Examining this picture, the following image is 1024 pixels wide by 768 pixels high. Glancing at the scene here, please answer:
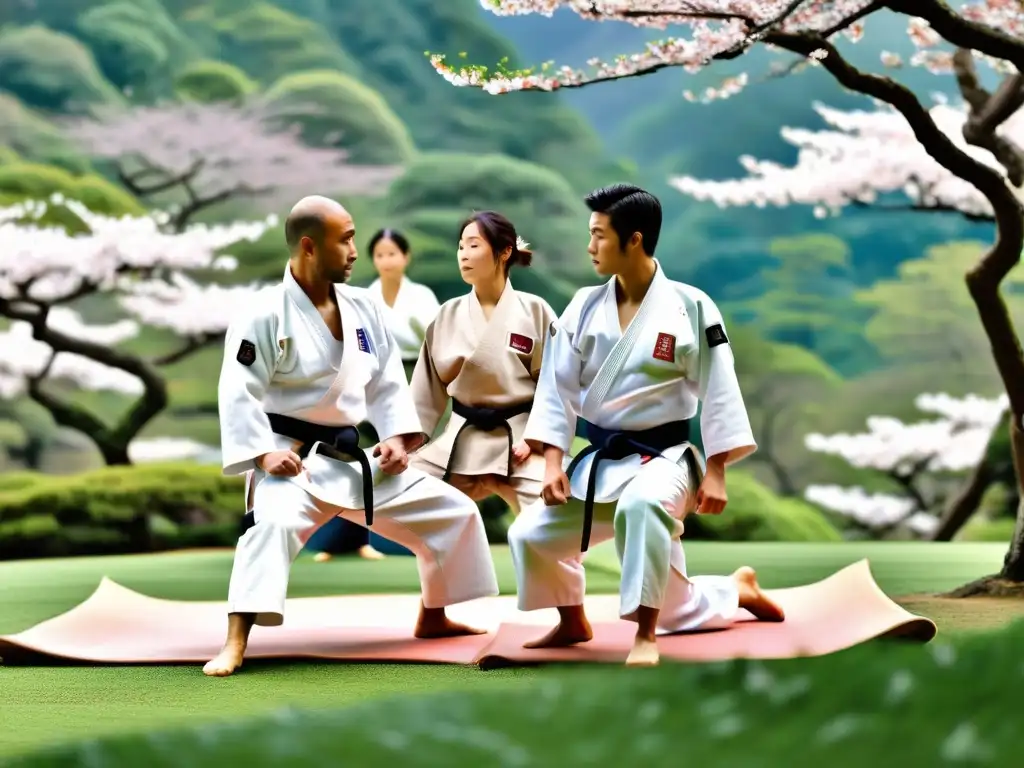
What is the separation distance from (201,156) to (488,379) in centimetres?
709

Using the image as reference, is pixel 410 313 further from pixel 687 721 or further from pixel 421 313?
pixel 687 721

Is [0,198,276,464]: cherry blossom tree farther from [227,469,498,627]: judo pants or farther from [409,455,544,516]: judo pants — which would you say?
[227,469,498,627]: judo pants

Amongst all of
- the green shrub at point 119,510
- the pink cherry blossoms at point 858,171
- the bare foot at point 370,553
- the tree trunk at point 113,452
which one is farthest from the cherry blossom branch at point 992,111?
the tree trunk at point 113,452

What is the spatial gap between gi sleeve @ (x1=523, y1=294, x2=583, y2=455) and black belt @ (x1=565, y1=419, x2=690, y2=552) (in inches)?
4.0

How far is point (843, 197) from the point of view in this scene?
9.74 metres

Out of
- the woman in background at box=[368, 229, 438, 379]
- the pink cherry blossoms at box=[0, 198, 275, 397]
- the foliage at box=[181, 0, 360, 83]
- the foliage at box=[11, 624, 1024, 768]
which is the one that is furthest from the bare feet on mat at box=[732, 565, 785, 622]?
the foliage at box=[181, 0, 360, 83]

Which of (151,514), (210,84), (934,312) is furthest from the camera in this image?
(210,84)

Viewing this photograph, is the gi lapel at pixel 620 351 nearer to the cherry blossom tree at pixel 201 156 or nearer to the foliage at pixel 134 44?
the cherry blossom tree at pixel 201 156

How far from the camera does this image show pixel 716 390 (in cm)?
333

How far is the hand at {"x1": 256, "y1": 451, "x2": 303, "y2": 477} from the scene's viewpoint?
11.0ft

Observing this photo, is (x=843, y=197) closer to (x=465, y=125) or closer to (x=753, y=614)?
(x=465, y=125)

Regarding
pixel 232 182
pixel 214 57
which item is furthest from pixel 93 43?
pixel 232 182

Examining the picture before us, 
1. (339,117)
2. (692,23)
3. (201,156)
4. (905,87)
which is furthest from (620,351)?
(339,117)

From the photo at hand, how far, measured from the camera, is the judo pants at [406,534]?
3283 millimetres
